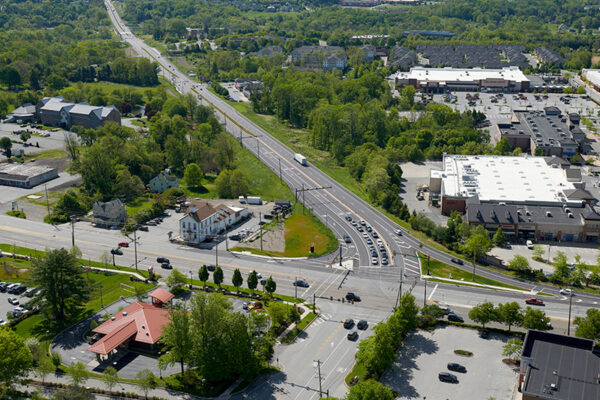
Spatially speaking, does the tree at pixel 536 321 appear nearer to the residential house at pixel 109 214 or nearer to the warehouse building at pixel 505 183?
the warehouse building at pixel 505 183

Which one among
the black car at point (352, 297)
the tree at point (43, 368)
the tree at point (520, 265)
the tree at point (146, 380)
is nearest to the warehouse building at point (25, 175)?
the tree at point (43, 368)

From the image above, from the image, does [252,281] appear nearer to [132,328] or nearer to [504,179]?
[132,328]

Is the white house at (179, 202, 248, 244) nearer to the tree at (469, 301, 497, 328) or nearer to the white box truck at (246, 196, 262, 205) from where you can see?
the white box truck at (246, 196, 262, 205)

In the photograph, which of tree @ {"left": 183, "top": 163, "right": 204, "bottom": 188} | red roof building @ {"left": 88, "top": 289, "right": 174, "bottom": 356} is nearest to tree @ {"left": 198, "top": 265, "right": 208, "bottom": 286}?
red roof building @ {"left": 88, "top": 289, "right": 174, "bottom": 356}

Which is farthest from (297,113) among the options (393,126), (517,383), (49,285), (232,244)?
(517,383)

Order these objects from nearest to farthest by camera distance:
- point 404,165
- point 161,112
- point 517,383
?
point 517,383 < point 404,165 < point 161,112

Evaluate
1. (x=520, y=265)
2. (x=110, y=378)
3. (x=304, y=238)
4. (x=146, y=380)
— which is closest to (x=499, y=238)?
(x=520, y=265)

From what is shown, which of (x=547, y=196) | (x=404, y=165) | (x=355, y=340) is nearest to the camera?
(x=355, y=340)

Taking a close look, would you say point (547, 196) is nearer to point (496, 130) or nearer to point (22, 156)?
point (496, 130)
